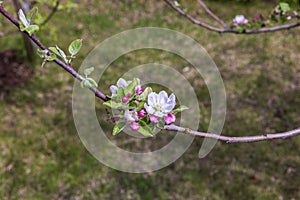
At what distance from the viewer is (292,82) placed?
14.2ft

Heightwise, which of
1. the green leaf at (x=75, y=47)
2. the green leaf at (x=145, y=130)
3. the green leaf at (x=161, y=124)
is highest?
the green leaf at (x=75, y=47)

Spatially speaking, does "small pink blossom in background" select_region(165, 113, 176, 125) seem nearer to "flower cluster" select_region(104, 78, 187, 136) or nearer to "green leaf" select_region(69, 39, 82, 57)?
"flower cluster" select_region(104, 78, 187, 136)

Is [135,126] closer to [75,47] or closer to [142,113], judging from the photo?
[142,113]

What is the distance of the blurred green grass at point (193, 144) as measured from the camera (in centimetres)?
323

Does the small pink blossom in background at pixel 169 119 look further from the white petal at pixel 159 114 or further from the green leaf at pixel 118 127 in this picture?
the green leaf at pixel 118 127

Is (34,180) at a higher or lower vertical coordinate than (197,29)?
lower

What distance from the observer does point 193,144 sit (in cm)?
367

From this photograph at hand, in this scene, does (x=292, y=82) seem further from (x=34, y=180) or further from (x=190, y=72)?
(x=34, y=180)

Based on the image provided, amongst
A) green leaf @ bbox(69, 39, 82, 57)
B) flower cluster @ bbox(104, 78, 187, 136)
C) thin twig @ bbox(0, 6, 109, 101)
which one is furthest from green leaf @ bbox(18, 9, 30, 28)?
flower cluster @ bbox(104, 78, 187, 136)

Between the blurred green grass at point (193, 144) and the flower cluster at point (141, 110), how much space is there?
2156 mm

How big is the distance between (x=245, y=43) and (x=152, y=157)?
2342mm

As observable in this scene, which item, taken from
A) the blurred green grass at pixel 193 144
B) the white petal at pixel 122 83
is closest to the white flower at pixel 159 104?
the white petal at pixel 122 83

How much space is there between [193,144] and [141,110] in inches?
102

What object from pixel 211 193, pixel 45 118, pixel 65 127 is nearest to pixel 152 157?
pixel 211 193
